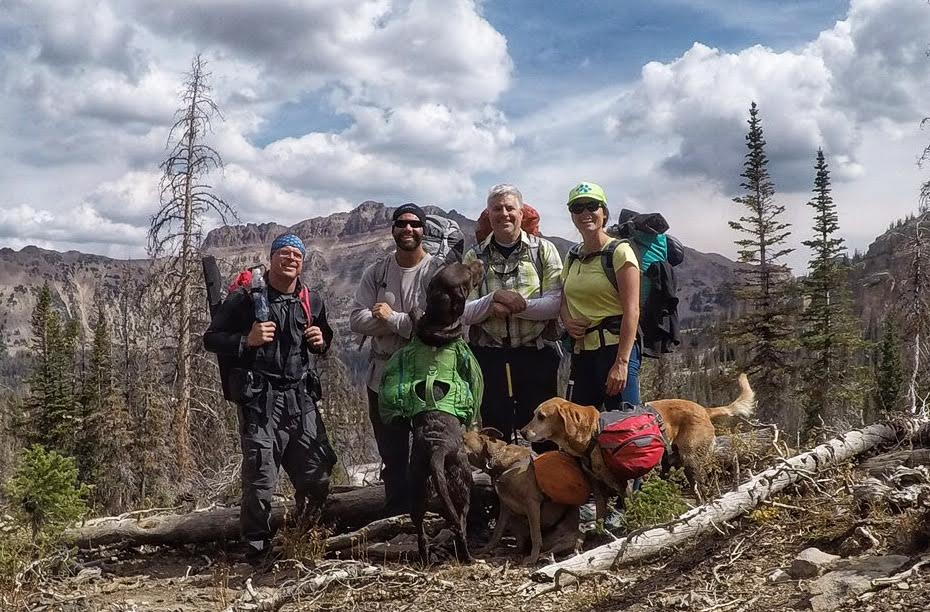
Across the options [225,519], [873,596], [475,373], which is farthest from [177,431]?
[873,596]

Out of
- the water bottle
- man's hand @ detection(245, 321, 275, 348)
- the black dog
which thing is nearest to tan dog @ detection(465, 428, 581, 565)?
the black dog

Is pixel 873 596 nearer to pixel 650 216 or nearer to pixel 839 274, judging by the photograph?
pixel 650 216

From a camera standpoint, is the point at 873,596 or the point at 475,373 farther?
the point at 475,373

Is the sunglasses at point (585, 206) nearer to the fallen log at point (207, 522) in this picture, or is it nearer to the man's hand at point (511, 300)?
the man's hand at point (511, 300)

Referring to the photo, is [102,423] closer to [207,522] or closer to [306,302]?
[207,522]

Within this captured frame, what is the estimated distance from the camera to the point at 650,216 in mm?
5934

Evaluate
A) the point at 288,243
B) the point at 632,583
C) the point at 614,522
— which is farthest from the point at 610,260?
the point at 288,243

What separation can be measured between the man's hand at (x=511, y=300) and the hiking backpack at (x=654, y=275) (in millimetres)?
459

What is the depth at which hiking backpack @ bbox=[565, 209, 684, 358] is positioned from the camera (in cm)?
589

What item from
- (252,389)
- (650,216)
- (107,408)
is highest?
(650,216)

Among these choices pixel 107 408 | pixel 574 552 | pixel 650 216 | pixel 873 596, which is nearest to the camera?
pixel 873 596

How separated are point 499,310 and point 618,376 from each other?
40.7 inches

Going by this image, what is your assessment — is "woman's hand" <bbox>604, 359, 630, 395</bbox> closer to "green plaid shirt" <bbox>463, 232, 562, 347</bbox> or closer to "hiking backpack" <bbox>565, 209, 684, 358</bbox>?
"hiking backpack" <bbox>565, 209, 684, 358</bbox>

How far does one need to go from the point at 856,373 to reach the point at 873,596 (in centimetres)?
3201
